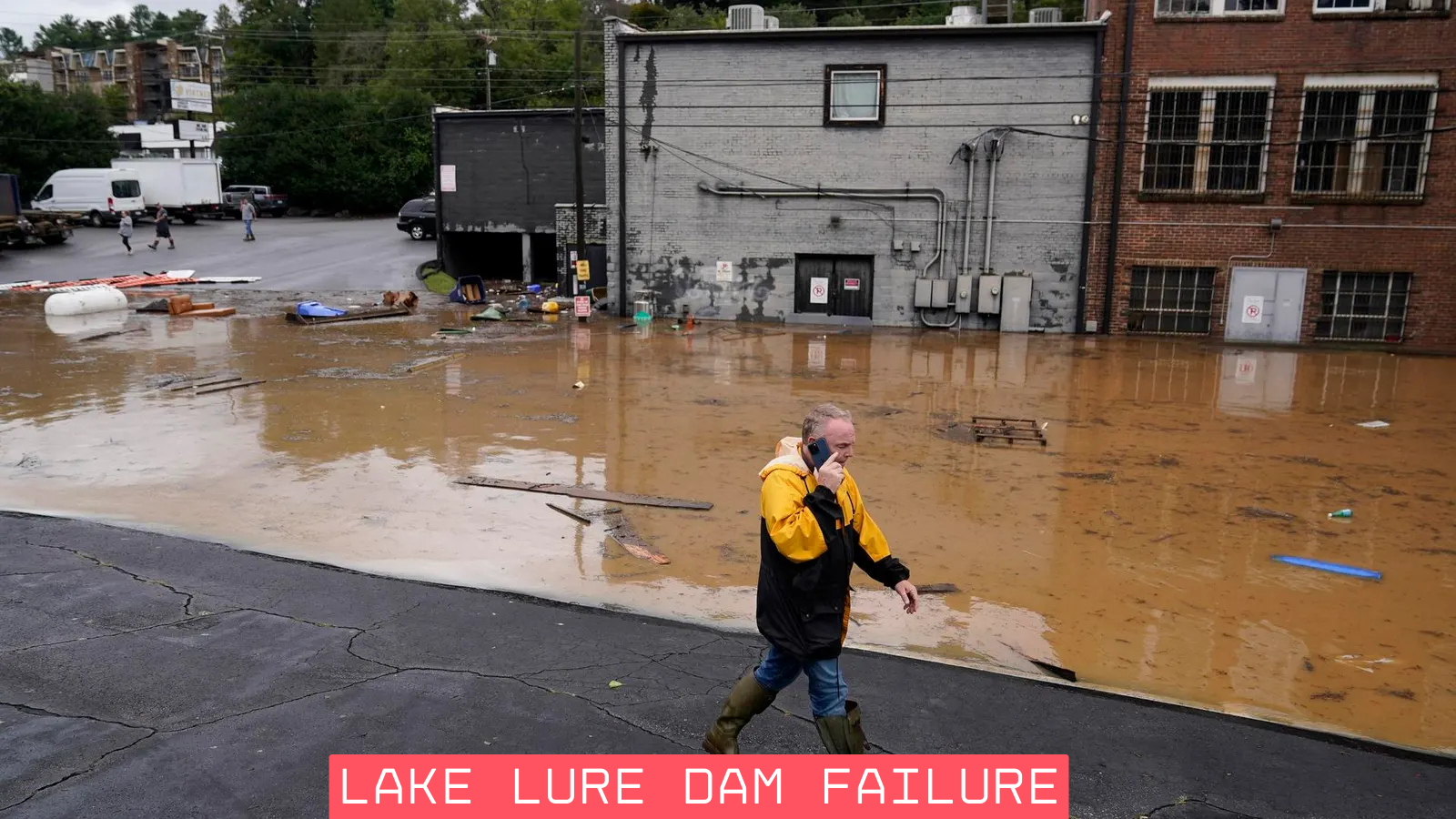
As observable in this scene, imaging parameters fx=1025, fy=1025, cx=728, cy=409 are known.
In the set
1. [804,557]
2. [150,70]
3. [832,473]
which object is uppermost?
[150,70]

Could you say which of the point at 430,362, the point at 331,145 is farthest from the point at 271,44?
the point at 430,362

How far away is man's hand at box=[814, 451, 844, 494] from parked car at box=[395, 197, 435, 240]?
41.6 metres

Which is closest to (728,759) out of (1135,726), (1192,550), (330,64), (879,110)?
(1135,726)

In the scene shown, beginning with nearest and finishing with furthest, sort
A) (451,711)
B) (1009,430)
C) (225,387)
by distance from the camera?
1. (451,711)
2. (1009,430)
3. (225,387)

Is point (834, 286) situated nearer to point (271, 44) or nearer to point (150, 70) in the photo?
point (271, 44)

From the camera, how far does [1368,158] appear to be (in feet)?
78.8

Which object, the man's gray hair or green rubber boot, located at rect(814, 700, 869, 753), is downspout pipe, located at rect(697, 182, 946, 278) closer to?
the man's gray hair

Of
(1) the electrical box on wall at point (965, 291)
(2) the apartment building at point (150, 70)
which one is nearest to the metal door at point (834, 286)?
(1) the electrical box on wall at point (965, 291)

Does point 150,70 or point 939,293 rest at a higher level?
point 150,70

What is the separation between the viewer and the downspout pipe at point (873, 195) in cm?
2639

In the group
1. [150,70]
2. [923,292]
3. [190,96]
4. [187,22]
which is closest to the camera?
[923,292]

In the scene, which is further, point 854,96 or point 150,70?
point 150,70

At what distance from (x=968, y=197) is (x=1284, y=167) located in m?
7.28

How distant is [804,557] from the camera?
462cm
